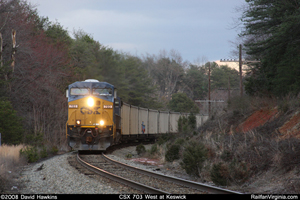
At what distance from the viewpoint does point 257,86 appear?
2055 centimetres

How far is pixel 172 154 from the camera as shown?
45.8 feet

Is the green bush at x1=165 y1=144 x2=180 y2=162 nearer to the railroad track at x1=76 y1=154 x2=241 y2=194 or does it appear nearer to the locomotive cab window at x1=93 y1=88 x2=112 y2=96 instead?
the railroad track at x1=76 y1=154 x2=241 y2=194

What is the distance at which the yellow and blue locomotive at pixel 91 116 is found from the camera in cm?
1622

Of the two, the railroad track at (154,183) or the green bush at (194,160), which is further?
the green bush at (194,160)

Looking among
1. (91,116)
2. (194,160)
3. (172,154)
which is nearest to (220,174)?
(194,160)

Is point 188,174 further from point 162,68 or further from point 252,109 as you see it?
point 162,68

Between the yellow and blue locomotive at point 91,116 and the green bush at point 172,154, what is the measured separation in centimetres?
369

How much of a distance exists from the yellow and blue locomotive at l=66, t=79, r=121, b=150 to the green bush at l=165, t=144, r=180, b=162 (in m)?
3.69

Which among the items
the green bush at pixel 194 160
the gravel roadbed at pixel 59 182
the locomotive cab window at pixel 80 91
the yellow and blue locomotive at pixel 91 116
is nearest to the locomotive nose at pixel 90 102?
the yellow and blue locomotive at pixel 91 116

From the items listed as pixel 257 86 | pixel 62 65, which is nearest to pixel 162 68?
pixel 62 65

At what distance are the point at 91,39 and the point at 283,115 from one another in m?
33.9

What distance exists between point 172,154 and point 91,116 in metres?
5.10

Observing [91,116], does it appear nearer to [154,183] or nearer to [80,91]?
[80,91]

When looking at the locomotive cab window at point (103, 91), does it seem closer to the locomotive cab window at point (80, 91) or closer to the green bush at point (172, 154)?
the locomotive cab window at point (80, 91)
